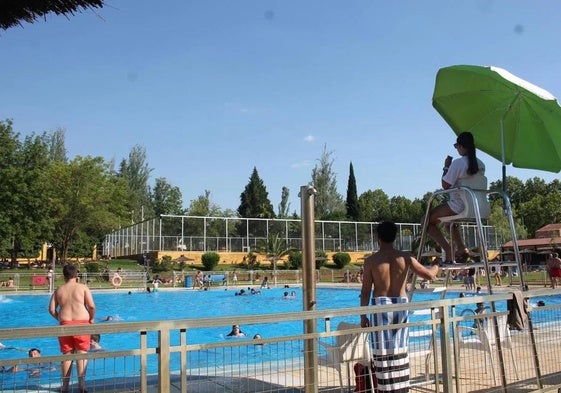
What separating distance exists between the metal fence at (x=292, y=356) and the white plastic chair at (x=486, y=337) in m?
0.02

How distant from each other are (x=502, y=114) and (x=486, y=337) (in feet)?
9.19

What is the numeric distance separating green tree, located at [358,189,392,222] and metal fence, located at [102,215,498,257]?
103 feet

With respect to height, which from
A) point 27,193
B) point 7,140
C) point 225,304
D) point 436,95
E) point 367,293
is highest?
point 7,140

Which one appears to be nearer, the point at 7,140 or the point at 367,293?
the point at 367,293

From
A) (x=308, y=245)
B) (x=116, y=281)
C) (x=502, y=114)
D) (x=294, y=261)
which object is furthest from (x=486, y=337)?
(x=294, y=261)

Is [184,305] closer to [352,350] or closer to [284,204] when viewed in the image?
[352,350]

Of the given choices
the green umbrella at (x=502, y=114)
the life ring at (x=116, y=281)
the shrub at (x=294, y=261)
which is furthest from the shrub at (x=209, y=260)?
the green umbrella at (x=502, y=114)

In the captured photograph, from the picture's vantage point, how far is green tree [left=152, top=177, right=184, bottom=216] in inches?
3644

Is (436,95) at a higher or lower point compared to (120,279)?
higher

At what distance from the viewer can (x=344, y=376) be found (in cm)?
656

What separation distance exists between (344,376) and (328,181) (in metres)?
81.9

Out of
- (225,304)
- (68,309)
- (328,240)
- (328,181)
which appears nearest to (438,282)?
(225,304)

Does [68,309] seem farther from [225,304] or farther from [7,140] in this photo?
[7,140]

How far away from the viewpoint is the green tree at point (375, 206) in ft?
312
